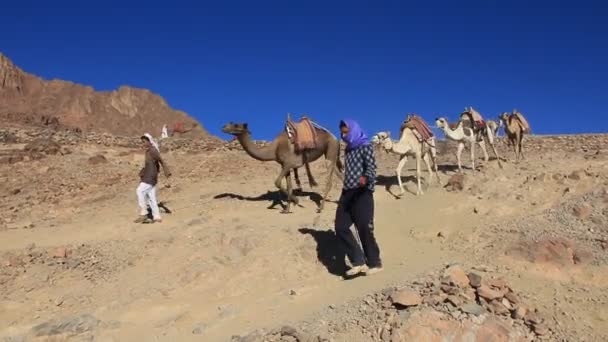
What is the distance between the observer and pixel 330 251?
A: 27.5 ft

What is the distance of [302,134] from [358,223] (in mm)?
4472

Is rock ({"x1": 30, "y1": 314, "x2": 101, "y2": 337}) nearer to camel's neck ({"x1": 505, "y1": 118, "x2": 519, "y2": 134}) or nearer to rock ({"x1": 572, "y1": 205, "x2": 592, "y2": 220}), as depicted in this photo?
rock ({"x1": 572, "y1": 205, "x2": 592, "y2": 220})

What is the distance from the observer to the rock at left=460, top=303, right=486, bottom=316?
243 inches

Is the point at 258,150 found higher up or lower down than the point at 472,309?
higher up

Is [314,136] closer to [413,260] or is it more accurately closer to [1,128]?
[413,260]

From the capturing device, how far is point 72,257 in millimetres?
8836

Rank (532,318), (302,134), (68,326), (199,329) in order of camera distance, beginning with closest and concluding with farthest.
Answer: (532,318), (199,329), (68,326), (302,134)

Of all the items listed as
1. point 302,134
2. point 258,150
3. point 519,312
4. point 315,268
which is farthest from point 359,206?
point 258,150

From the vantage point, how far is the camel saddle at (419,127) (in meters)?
12.5

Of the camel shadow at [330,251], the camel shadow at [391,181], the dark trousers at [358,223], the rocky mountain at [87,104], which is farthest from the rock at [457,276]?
the rocky mountain at [87,104]

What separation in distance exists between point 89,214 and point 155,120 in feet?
139

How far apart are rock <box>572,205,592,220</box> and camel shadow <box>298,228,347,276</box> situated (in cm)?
377

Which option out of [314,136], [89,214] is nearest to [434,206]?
[314,136]

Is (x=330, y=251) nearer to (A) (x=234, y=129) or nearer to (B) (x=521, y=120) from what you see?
(A) (x=234, y=129)
